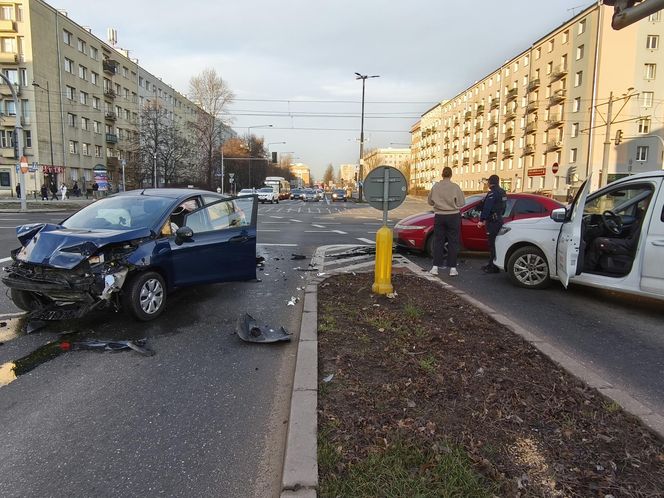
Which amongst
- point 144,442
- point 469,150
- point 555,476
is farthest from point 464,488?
point 469,150

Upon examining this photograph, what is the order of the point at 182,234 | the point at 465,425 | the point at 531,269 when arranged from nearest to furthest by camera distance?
1. the point at 465,425
2. the point at 182,234
3. the point at 531,269

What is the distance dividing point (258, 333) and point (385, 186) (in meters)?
2.82

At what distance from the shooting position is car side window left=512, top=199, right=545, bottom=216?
10.3 metres

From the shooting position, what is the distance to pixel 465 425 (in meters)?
2.99

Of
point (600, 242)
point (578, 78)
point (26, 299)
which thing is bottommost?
point (26, 299)

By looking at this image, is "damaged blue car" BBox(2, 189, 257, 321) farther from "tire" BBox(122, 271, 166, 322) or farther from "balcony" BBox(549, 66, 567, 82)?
"balcony" BBox(549, 66, 567, 82)

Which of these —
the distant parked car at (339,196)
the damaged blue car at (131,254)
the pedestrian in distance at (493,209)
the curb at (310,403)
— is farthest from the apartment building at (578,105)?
the curb at (310,403)

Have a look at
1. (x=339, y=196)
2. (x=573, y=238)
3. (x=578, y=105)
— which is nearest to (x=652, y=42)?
(x=578, y=105)

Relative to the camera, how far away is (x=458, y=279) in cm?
828

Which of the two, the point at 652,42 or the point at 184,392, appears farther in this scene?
the point at 652,42

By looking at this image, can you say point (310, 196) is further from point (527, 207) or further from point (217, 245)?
point (217, 245)

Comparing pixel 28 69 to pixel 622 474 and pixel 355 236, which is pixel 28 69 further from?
pixel 622 474

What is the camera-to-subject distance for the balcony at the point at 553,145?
48.5 m

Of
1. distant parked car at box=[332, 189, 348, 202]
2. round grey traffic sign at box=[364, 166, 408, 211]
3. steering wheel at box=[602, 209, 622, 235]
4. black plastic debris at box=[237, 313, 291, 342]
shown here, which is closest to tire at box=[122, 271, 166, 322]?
black plastic debris at box=[237, 313, 291, 342]
